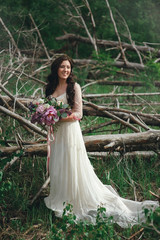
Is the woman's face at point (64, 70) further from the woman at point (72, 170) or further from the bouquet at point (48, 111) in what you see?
the bouquet at point (48, 111)

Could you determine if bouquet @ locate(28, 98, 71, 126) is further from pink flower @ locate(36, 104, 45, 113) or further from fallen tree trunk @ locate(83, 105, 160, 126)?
fallen tree trunk @ locate(83, 105, 160, 126)

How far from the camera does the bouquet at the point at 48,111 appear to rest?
324 centimetres

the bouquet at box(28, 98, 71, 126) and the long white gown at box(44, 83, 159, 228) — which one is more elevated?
the bouquet at box(28, 98, 71, 126)

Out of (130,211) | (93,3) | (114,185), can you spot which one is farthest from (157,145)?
(93,3)

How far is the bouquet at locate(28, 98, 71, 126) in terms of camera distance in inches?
127

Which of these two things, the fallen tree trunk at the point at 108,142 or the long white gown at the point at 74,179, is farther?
the fallen tree trunk at the point at 108,142

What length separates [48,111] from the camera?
3.22 meters

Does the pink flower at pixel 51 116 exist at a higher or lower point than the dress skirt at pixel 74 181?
higher

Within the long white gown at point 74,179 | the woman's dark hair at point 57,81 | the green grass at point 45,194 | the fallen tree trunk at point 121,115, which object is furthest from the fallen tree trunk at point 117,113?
the long white gown at point 74,179

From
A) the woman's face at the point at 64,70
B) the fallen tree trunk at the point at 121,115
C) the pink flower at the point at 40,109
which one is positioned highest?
the woman's face at the point at 64,70

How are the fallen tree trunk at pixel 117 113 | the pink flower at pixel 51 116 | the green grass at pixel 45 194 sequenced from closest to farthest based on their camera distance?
the green grass at pixel 45 194 → the pink flower at pixel 51 116 → the fallen tree trunk at pixel 117 113

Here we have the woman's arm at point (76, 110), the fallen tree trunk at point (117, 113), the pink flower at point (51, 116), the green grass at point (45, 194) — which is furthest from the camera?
the fallen tree trunk at point (117, 113)

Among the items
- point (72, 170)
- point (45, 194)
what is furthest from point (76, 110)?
point (45, 194)

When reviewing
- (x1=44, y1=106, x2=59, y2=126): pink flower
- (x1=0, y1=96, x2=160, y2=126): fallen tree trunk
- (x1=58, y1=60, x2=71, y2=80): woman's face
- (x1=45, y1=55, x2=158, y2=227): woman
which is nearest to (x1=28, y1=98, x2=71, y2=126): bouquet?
(x1=44, y1=106, x2=59, y2=126): pink flower
